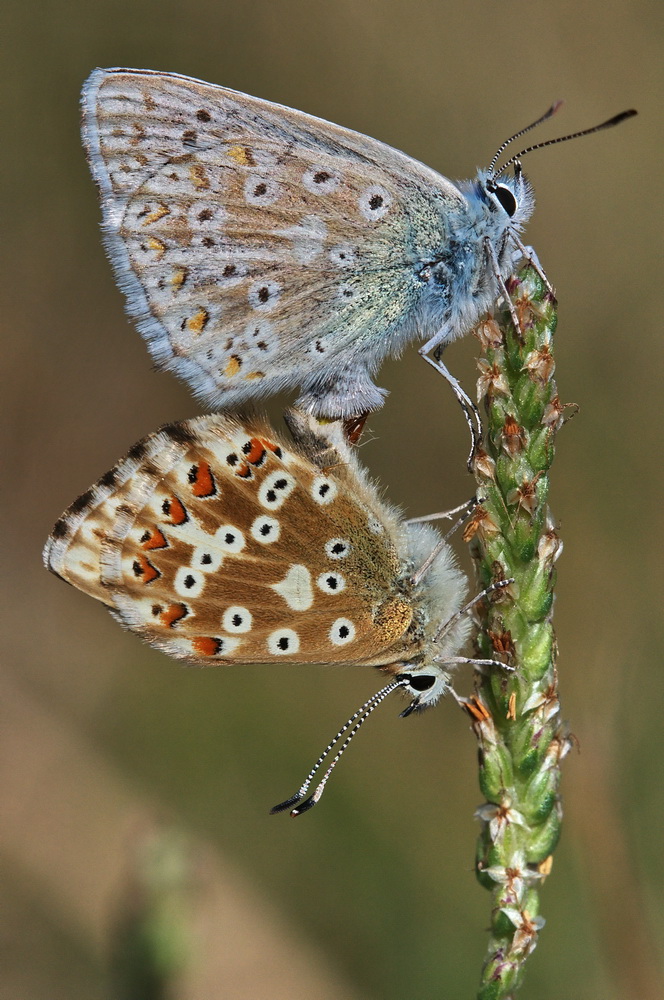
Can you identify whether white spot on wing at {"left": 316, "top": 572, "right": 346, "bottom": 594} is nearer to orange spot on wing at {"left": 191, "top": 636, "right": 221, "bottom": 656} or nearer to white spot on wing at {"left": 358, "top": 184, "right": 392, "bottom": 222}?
orange spot on wing at {"left": 191, "top": 636, "right": 221, "bottom": 656}

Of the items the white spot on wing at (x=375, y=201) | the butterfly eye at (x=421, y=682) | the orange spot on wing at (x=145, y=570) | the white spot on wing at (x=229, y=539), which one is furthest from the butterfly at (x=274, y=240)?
the butterfly eye at (x=421, y=682)

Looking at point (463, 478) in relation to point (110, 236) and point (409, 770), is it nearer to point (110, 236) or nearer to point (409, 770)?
point (409, 770)

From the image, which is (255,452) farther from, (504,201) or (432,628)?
(504,201)

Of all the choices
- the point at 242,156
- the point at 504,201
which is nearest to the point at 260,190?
the point at 242,156

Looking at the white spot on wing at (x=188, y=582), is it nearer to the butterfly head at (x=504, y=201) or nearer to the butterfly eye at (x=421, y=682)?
the butterfly eye at (x=421, y=682)

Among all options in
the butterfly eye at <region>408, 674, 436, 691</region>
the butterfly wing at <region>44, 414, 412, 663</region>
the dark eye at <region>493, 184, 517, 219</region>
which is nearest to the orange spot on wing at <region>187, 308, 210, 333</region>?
the butterfly wing at <region>44, 414, 412, 663</region>

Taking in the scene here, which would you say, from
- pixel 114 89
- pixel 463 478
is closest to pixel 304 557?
pixel 114 89
